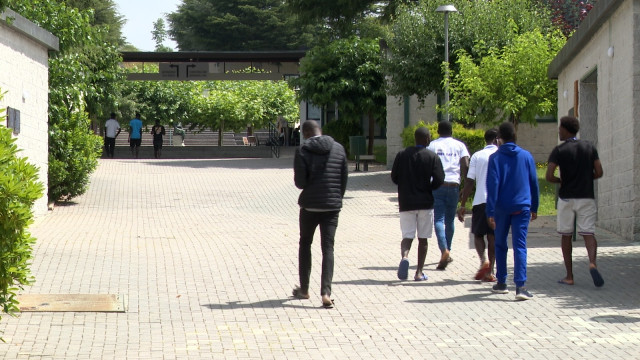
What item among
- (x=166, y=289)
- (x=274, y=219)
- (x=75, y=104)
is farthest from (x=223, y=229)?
(x=166, y=289)

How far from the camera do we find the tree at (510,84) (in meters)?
23.1

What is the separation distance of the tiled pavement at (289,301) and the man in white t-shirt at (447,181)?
405 millimetres

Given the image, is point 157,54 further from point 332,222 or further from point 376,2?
point 332,222

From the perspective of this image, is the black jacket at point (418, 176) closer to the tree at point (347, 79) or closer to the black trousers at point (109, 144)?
the tree at point (347, 79)

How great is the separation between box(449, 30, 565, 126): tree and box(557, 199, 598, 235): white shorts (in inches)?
496

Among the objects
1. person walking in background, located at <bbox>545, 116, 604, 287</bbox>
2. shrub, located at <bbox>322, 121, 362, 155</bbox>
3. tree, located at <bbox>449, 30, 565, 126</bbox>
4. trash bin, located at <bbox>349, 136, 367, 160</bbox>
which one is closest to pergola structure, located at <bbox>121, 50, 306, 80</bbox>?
shrub, located at <bbox>322, 121, 362, 155</bbox>

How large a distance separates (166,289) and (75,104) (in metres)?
10.6

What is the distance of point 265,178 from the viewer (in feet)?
88.2

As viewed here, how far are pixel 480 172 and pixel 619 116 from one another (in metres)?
4.46

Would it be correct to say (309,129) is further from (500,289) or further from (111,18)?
(111,18)

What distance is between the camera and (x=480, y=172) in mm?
10961

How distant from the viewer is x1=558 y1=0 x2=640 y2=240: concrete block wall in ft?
44.8

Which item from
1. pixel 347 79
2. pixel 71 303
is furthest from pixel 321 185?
pixel 347 79

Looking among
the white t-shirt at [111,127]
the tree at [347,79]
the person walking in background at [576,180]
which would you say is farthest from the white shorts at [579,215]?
the white t-shirt at [111,127]
